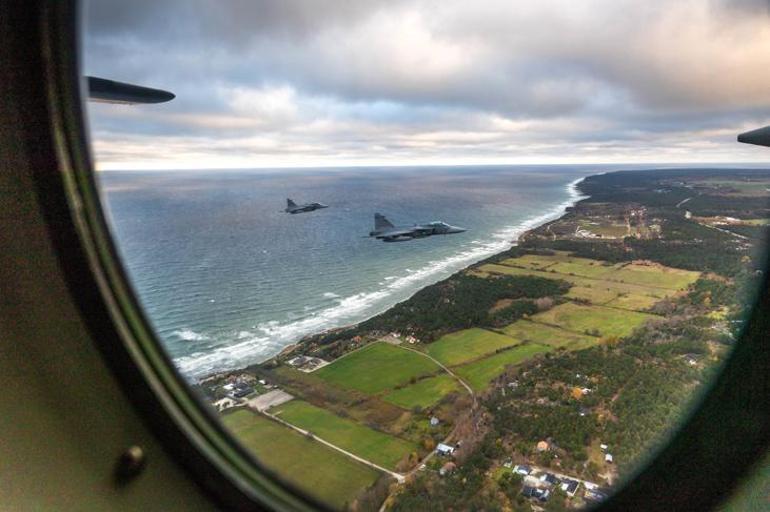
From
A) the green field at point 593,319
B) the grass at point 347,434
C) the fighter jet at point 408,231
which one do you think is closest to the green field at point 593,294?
the green field at point 593,319

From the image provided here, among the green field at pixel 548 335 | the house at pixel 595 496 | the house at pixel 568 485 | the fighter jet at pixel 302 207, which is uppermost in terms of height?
the house at pixel 595 496

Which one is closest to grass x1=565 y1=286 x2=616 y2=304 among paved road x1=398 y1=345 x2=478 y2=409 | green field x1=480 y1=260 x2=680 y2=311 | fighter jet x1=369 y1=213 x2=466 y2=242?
green field x1=480 y1=260 x2=680 y2=311

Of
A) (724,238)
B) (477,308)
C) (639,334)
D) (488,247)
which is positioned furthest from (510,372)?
(488,247)

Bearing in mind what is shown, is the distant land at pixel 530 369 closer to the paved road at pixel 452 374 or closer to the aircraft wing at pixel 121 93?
the paved road at pixel 452 374

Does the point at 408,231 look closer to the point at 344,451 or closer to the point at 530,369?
the point at 530,369

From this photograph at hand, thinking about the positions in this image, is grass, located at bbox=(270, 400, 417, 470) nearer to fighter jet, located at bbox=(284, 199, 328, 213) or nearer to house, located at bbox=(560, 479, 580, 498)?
house, located at bbox=(560, 479, 580, 498)
